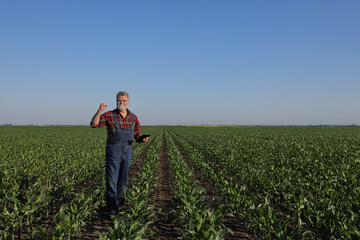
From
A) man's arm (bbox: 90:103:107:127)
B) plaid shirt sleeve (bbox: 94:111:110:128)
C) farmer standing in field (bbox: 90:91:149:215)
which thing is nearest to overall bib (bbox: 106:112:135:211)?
farmer standing in field (bbox: 90:91:149:215)

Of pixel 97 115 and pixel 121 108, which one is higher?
pixel 121 108

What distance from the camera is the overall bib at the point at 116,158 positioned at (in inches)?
184

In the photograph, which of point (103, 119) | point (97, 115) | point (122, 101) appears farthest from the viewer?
point (122, 101)

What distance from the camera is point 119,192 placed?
5.14 metres

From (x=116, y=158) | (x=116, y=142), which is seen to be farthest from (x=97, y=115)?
(x=116, y=158)

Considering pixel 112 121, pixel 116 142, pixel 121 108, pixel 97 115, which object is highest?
pixel 121 108

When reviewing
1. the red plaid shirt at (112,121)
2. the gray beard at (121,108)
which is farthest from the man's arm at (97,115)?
the gray beard at (121,108)

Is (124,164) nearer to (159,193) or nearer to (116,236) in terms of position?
(116,236)

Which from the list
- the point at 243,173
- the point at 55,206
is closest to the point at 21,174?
the point at 55,206

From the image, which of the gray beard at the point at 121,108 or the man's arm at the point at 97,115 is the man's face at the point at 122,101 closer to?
the gray beard at the point at 121,108

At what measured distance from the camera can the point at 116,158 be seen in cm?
470

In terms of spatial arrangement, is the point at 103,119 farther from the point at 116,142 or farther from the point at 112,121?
the point at 116,142

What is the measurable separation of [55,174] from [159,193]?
4.13 meters

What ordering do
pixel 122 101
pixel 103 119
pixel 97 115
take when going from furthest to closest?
pixel 122 101
pixel 103 119
pixel 97 115
